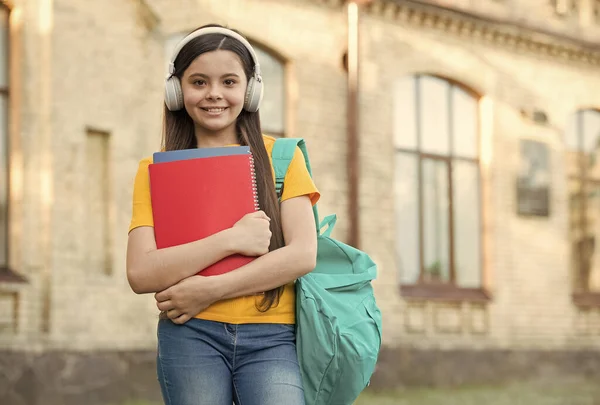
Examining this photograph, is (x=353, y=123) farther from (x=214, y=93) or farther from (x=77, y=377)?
(x=214, y=93)

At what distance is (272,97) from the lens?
1267 centimetres

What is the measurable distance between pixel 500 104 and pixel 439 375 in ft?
13.7

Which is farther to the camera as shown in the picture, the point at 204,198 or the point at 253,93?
the point at 253,93

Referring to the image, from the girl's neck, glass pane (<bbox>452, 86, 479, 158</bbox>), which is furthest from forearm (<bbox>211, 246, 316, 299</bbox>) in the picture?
glass pane (<bbox>452, 86, 479, 158</bbox>)

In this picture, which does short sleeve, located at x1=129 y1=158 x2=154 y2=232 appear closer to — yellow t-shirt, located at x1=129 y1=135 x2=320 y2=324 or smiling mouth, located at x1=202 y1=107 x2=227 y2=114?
yellow t-shirt, located at x1=129 y1=135 x2=320 y2=324

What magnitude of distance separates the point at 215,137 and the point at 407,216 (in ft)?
37.3

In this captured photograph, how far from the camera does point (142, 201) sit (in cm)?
279

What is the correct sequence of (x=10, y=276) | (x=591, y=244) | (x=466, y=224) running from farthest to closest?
(x=591, y=244) → (x=466, y=224) → (x=10, y=276)

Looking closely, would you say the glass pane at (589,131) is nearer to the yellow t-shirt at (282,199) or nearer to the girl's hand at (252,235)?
the yellow t-shirt at (282,199)

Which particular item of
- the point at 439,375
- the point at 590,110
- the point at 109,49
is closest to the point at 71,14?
the point at 109,49

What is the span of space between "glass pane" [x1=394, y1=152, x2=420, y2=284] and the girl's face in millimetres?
11158

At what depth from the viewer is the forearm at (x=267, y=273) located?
263cm

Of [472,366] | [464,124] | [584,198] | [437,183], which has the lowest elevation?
[472,366]

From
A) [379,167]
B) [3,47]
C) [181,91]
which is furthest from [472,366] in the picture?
[181,91]
